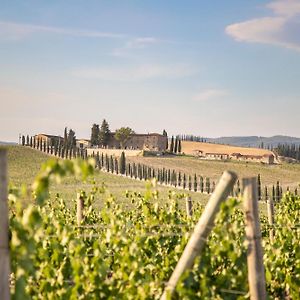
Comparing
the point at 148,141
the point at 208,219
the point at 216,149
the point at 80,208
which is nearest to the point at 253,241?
the point at 208,219

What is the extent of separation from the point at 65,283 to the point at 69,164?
2524 mm

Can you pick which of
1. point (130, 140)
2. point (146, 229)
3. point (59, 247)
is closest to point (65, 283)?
point (59, 247)

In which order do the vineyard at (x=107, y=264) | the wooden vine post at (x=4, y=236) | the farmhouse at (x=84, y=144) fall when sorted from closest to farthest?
the wooden vine post at (x=4, y=236) → the vineyard at (x=107, y=264) → the farmhouse at (x=84, y=144)

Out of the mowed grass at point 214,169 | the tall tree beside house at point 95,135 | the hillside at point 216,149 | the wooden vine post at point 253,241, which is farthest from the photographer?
the hillside at point 216,149

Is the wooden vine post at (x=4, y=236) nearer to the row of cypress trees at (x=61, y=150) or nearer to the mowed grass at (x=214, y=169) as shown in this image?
the mowed grass at (x=214, y=169)

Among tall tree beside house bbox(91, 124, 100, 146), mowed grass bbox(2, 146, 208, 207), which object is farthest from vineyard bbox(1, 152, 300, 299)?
tall tree beside house bbox(91, 124, 100, 146)

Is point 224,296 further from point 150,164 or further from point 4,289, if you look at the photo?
point 150,164

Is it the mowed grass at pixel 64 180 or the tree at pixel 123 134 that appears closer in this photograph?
the mowed grass at pixel 64 180

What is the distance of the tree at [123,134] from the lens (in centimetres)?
12081

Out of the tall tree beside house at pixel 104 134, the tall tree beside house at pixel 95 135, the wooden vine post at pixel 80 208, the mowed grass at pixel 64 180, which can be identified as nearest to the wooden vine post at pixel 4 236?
the wooden vine post at pixel 80 208

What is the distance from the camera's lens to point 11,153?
74750 mm

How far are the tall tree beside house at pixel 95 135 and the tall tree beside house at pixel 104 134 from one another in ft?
2.18

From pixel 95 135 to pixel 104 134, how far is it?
209cm

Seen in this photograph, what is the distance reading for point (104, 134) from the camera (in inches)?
4756
